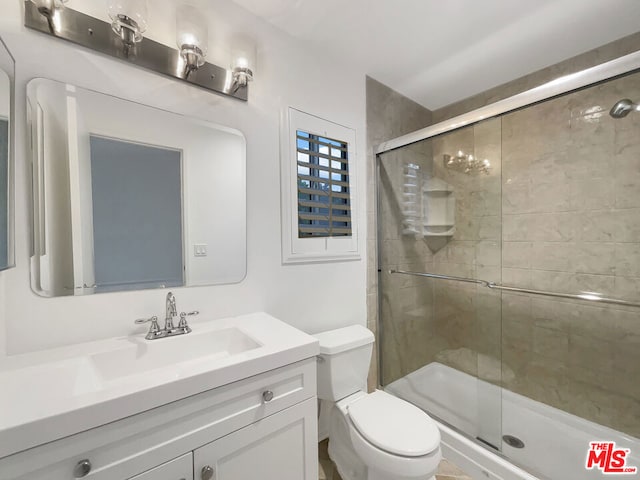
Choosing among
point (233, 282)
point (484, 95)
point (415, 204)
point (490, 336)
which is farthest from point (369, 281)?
point (484, 95)

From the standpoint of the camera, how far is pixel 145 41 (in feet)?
3.51

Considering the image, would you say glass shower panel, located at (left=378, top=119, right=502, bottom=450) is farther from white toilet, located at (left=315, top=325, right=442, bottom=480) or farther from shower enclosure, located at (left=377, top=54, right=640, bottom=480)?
white toilet, located at (left=315, top=325, right=442, bottom=480)

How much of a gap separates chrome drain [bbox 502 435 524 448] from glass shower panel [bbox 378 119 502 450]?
5.3 inches

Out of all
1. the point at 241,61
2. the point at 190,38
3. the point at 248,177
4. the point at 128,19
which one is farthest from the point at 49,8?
the point at 248,177

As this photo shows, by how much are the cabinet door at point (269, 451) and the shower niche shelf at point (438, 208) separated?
1.51 metres

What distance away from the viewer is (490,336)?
1.78 m

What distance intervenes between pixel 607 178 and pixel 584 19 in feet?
2.81

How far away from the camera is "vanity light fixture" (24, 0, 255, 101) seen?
906 mm

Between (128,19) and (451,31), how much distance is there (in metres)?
1.58

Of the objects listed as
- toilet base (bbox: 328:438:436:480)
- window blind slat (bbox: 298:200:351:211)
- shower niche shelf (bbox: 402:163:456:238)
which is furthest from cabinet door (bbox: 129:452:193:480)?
shower niche shelf (bbox: 402:163:456:238)

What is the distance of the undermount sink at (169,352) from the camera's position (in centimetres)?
91

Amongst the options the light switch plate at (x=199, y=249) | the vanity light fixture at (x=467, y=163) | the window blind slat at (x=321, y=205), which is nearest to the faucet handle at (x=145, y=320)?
the light switch plate at (x=199, y=249)

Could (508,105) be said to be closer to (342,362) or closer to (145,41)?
(342,362)

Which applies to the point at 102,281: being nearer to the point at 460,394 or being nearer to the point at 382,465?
the point at 382,465
